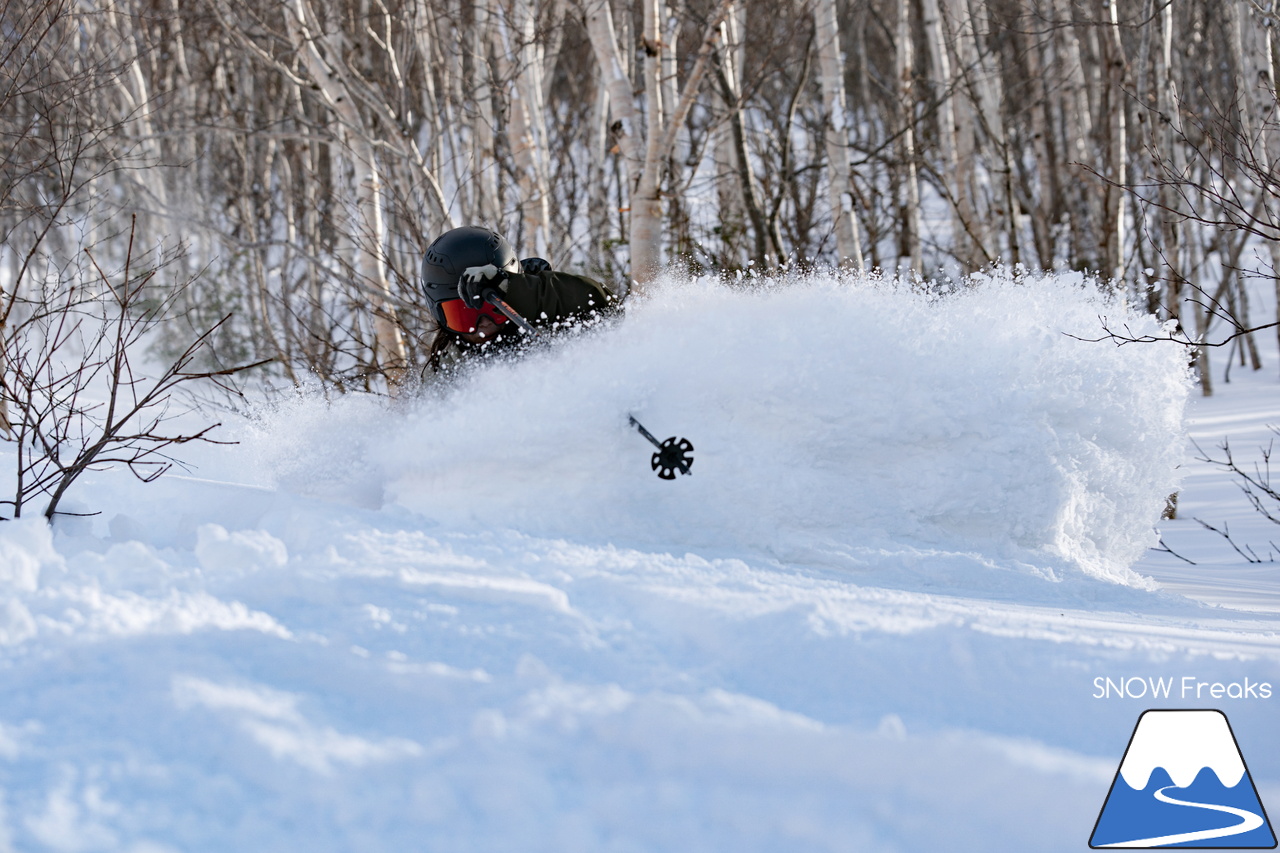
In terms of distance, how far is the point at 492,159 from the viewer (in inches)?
320

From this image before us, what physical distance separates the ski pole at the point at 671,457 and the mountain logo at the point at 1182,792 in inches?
77.0

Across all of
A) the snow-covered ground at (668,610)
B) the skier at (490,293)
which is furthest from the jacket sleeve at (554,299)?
the snow-covered ground at (668,610)

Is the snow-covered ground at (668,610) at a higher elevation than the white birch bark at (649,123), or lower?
lower

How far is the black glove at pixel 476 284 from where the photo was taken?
4.33 meters

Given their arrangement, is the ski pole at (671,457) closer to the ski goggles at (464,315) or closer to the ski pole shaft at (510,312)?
the ski pole shaft at (510,312)

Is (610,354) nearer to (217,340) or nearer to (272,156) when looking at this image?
(272,156)

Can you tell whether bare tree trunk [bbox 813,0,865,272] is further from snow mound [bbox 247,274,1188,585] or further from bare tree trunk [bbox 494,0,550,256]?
snow mound [bbox 247,274,1188,585]

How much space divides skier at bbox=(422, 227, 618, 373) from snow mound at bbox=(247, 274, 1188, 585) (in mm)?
362

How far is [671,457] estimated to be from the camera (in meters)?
3.66

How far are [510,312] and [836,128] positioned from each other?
4099mm

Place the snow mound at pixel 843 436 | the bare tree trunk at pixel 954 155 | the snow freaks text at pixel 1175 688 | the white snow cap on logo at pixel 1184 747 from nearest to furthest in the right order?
the white snow cap on logo at pixel 1184 747, the snow freaks text at pixel 1175 688, the snow mound at pixel 843 436, the bare tree trunk at pixel 954 155

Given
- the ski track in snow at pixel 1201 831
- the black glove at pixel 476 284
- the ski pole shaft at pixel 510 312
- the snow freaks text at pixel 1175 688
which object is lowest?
the ski track in snow at pixel 1201 831

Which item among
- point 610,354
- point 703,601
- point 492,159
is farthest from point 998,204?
point 703,601

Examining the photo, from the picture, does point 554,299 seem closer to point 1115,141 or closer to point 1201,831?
point 1201,831
